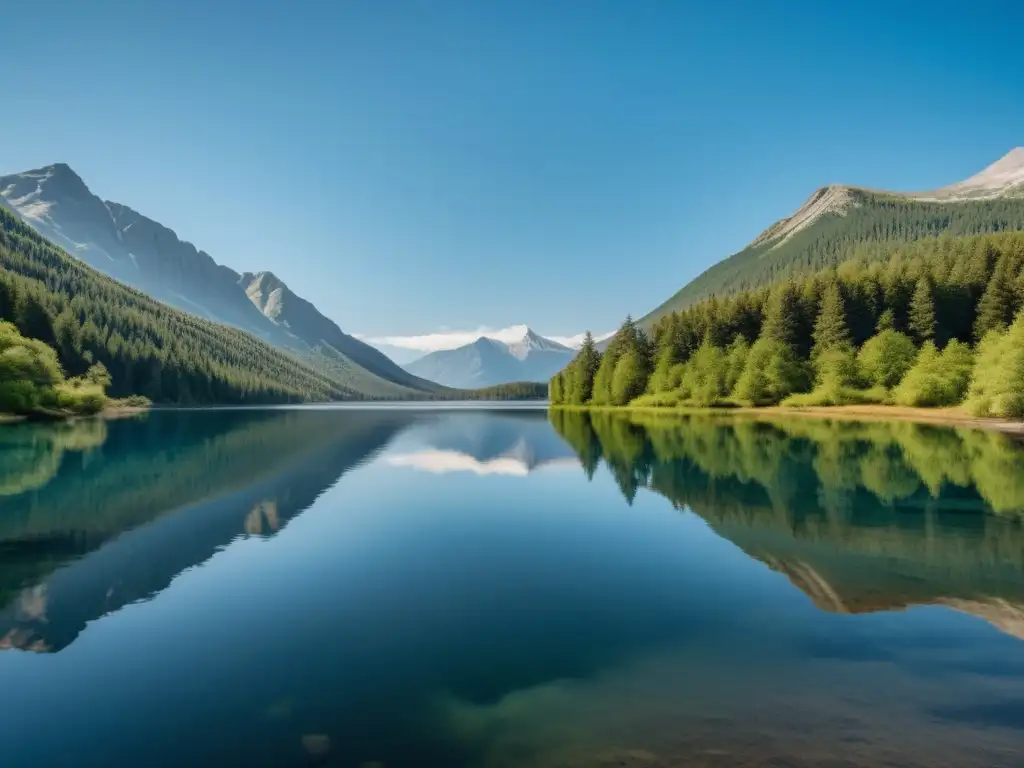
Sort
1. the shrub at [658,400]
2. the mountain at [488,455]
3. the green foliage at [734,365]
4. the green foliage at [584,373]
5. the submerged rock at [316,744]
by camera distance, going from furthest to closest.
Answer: the green foliage at [584,373]
the shrub at [658,400]
the green foliage at [734,365]
the mountain at [488,455]
the submerged rock at [316,744]

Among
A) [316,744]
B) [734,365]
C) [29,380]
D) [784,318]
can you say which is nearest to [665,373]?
[734,365]

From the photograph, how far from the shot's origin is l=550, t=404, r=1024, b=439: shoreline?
78.0 metres

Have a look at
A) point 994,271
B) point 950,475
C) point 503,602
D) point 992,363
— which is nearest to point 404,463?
point 503,602

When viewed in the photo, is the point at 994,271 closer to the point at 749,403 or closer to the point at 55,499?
the point at 749,403

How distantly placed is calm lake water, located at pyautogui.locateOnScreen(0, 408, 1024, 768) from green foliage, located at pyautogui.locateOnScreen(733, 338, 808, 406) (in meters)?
91.6

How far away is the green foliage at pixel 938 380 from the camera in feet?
318

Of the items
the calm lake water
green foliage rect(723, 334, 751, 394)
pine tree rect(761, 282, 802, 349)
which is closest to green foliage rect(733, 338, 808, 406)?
green foliage rect(723, 334, 751, 394)

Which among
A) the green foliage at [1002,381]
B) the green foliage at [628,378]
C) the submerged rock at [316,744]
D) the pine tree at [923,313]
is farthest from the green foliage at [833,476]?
the green foliage at [628,378]

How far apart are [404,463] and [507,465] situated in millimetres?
9078

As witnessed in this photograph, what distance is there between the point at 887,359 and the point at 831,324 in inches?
701

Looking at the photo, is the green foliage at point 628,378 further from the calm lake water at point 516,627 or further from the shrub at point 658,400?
the calm lake water at point 516,627

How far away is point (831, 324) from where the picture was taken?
423ft

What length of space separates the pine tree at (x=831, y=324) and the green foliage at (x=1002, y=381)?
132ft

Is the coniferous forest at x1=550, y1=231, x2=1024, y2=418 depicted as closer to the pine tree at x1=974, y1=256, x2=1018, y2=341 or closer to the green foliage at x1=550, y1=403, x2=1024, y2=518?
the pine tree at x1=974, y1=256, x2=1018, y2=341
